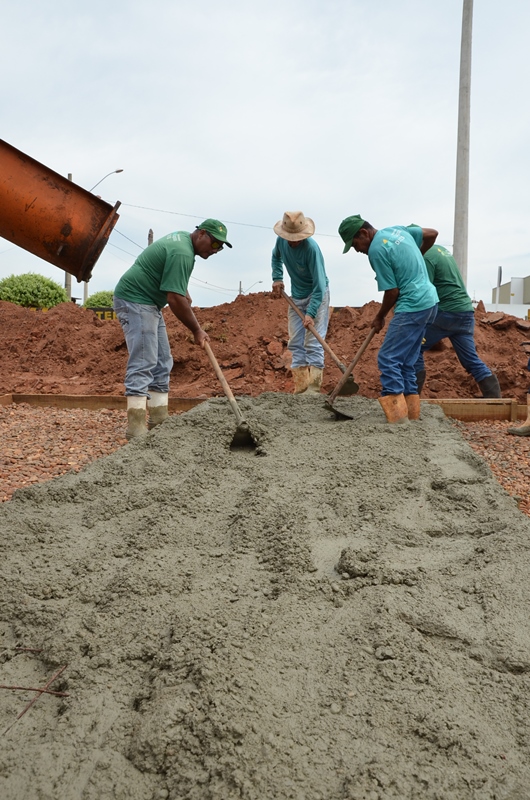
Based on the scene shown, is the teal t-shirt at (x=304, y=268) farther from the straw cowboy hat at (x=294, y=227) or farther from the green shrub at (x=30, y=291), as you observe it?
the green shrub at (x=30, y=291)

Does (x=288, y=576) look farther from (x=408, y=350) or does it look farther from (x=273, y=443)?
(x=408, y=350)

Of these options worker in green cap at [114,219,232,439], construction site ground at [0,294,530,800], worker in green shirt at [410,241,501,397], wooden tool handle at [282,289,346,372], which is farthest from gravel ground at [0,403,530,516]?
wooden tool handle at [282,289,346,372]

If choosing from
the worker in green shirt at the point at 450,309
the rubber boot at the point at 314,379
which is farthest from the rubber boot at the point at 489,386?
the rubber boot at the point at 314,379

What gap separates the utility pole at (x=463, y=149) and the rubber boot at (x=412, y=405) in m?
5.25

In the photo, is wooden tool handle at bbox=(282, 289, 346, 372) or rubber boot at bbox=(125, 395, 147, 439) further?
wooden tool handle at bbox=(282, 289, 346, 372)

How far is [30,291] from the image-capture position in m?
19.0

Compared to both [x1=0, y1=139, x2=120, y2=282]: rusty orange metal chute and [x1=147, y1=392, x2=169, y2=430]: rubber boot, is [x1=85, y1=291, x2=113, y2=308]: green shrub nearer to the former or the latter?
[x1=147, y1=392, x2=169, y2=430]: rubber boot

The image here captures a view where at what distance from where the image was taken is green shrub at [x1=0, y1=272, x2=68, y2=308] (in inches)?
748

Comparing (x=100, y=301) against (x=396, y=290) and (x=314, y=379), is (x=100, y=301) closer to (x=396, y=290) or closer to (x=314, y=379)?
(x=314, y=379)

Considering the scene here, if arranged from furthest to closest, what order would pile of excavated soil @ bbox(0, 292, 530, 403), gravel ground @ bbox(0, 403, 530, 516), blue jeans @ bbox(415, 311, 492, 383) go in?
1. pile of excavated soil @ bbox(0, 292, 530, 403)
2. blue jeans @ bbox(415, 311, 492, 383)
3. gravel ground @ bbox(0, 403, 530, 516)

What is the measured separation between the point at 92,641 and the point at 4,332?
11.5 meters

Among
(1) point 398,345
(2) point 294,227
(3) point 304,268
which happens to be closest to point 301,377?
(3) point 304,268

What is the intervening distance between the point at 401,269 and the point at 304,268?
1672 mm

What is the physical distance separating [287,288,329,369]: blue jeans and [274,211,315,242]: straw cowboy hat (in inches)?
28.1
